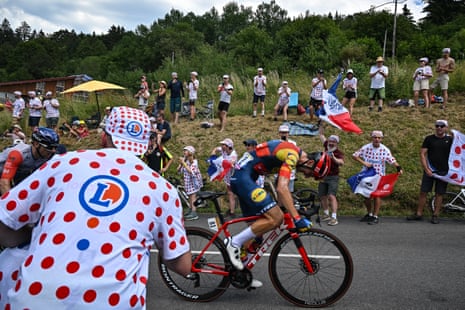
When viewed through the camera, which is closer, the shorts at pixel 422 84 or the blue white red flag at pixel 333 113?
the blue white red flag at pixel 333 113

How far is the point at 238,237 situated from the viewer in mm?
4465

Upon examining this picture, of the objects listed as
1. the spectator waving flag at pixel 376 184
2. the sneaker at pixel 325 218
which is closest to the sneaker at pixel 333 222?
the sneaker at pixel 325 218

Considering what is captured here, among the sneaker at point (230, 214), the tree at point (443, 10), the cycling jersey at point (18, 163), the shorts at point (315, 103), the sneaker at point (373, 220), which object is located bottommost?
the sneaker at point (230, 214)

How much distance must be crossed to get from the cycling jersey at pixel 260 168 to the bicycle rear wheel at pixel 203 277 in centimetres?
52

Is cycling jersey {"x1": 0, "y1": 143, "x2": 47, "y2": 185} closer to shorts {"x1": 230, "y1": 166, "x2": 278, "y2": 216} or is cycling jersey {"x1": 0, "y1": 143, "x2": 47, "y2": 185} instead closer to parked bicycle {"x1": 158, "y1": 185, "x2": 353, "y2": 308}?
parked bicycle {"x1": 158, "y1": 185, "x2": 353, "y2": 308}

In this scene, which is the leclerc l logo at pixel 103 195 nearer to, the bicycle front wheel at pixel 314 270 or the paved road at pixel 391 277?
the bicycle front wheel at pixel 314 270

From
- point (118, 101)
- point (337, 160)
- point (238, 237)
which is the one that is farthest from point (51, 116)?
point (238, 237)

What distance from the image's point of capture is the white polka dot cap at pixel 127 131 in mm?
2115

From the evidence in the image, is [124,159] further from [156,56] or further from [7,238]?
[156,56]

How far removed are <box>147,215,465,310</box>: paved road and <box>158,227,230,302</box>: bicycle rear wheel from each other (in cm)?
11

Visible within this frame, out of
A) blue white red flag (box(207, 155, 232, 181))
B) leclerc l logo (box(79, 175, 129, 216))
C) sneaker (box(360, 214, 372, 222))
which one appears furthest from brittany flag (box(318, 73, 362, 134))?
leclerc l logo (box(79, 175, 129, 216))

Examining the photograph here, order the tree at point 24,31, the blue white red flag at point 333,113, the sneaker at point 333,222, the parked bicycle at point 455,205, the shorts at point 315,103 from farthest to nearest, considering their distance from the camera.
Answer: the tree at point 24,31 < the shorts at point 315,103 < the blue white red flag at point 333,113 < the parked bicycle at point 455,205 < the sneaker at point 333,222

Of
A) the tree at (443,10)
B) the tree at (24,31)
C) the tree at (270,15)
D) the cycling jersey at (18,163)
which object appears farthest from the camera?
the tree at (24,31)

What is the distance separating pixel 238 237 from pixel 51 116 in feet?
45.5
